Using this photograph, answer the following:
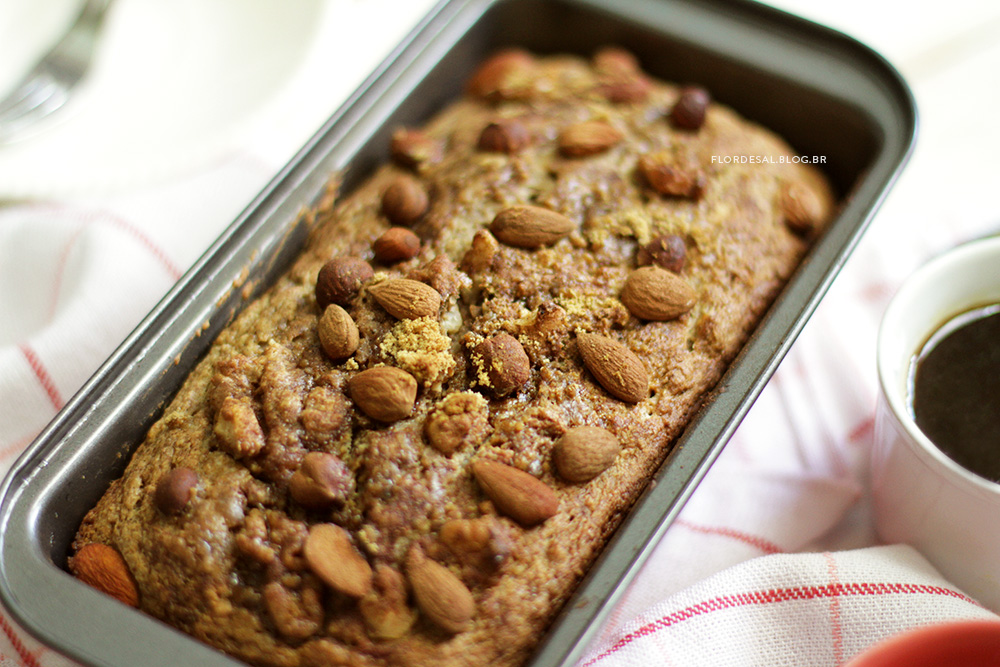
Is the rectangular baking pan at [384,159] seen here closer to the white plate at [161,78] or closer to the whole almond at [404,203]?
the whole almond at [404,203]

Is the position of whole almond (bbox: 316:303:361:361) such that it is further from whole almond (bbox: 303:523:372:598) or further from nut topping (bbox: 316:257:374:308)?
whole almond (bbox: 303:523:372:598)

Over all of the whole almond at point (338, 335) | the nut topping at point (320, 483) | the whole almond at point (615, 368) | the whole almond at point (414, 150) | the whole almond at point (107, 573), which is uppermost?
the whole almond at point (615, 368)

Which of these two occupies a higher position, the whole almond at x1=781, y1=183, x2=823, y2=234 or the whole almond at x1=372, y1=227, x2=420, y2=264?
the whole almond at x1=781, y1=183, x2=823, y2=234

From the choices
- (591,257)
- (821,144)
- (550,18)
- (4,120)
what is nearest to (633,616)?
(591,257)

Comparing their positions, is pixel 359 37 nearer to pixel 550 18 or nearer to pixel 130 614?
pixel 550 18

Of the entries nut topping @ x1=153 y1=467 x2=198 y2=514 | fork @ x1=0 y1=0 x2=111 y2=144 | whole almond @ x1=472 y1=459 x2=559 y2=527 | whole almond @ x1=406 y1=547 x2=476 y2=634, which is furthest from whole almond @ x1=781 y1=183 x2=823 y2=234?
fork @ x1=0 y1=0 x2=111 y2=144

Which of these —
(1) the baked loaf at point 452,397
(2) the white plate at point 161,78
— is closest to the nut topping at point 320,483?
(1) the baked loaf at point 452,397

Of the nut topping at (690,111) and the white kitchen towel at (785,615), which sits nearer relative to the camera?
the white kitchen towel at (785,615)
